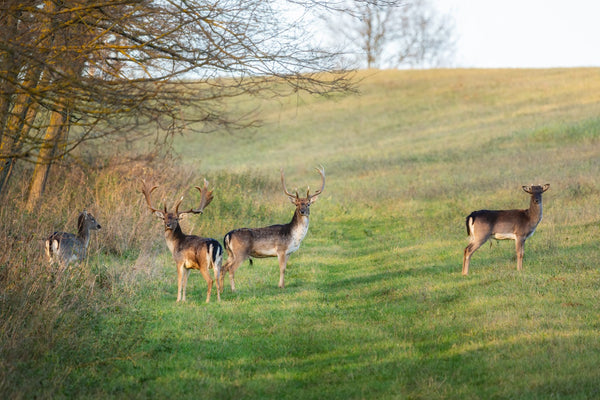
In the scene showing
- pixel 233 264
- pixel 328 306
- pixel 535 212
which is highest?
pixel 535 212

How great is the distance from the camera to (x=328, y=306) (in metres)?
11.2

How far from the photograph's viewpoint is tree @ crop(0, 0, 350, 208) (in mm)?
8047

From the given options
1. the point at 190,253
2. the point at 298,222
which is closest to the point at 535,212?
the point at 298,222

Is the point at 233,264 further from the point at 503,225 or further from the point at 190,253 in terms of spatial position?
the point at 503,225

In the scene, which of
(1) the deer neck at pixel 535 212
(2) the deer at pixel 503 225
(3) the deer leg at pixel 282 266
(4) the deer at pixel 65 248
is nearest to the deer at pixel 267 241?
(3) the deer leg at pixel 282 266

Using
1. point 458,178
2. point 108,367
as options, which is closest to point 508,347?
point 108,367

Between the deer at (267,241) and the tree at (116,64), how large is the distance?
271 cm

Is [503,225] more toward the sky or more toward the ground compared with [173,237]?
more toward the sky

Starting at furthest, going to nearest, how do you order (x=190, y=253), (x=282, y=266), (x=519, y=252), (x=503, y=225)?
(x=503, y=225) → (x=282, y=266) → (x=519, y=252) → (x=190, y=253)

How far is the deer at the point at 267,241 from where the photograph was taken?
13.3 m

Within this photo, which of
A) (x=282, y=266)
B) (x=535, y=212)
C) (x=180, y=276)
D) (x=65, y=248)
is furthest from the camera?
(x=535, y=212)

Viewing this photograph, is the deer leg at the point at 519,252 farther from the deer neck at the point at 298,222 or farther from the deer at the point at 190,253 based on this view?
the deer at the point at 190,253

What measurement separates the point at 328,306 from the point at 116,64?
5932 millimetres

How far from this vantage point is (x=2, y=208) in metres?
14.1
